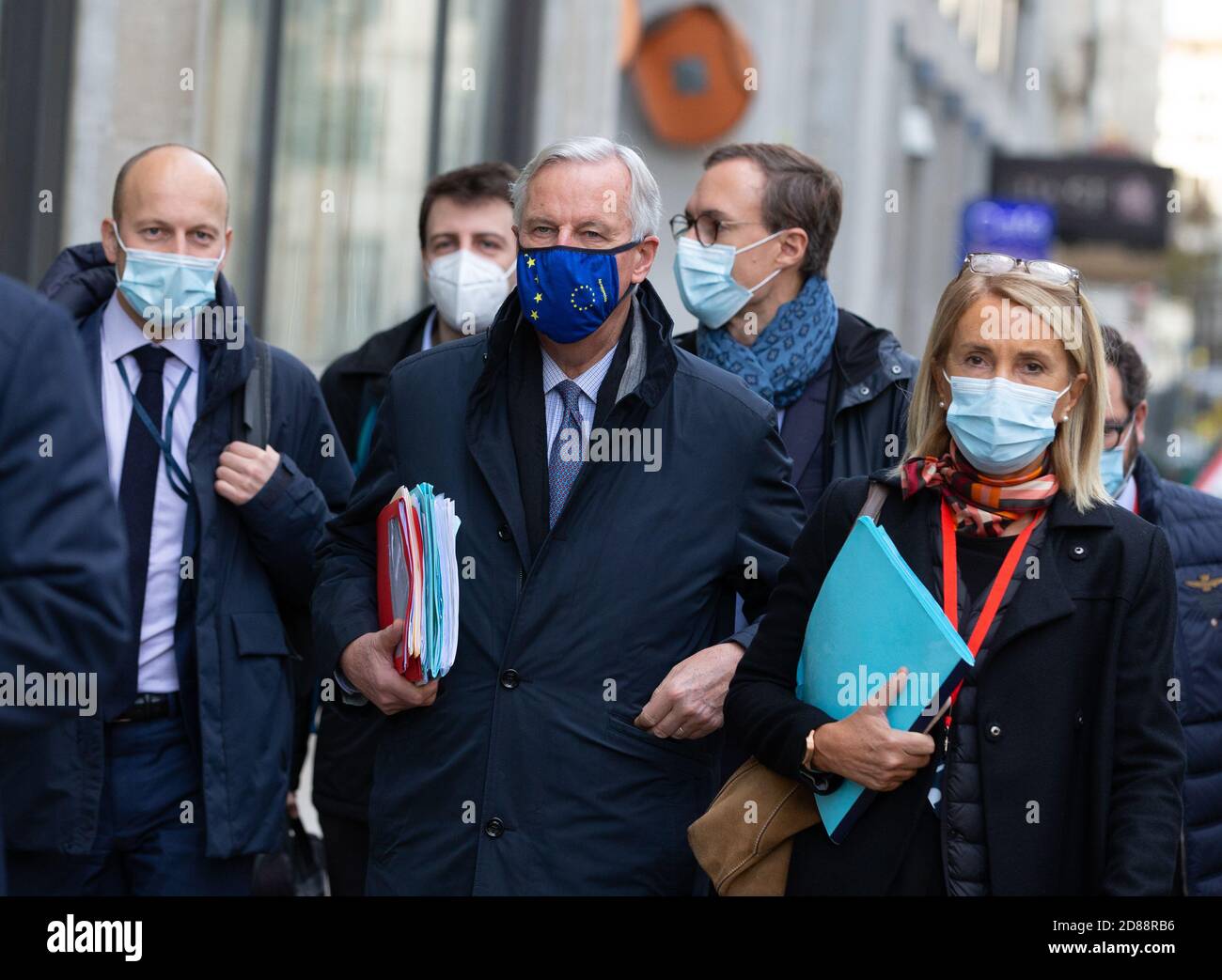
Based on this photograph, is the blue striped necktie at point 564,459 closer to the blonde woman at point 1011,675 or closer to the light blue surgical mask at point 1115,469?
the blonde woman at point 1011,675

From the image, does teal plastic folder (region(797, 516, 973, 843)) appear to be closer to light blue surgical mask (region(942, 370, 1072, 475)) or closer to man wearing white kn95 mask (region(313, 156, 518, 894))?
light blue surgical mask (region(942, 370, 1072, 475))

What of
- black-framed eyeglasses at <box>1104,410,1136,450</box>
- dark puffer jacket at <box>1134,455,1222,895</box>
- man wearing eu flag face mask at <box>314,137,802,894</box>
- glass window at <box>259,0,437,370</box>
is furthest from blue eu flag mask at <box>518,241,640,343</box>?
glass window at <box>259,0,437,370</box>

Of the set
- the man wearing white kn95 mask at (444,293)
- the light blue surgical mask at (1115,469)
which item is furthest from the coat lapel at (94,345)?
the light blue surgical mask at (1115,469)

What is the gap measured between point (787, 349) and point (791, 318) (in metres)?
0.13

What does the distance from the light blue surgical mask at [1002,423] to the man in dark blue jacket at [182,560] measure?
1700 mm

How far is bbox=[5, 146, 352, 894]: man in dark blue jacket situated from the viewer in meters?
4.21

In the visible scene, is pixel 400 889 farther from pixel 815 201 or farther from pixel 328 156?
pixel 328 156

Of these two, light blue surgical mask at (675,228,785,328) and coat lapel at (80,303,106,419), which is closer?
coat lapel at (80,303,106,419)

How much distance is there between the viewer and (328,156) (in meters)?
9.41

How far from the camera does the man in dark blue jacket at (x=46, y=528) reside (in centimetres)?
243

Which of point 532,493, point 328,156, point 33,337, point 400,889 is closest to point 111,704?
point 400,889

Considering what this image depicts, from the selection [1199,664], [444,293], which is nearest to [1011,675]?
[1199,664]

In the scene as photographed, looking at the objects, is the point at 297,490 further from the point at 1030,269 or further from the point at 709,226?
the point at 1030,269

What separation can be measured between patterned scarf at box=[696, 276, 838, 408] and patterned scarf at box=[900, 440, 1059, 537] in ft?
3.72
